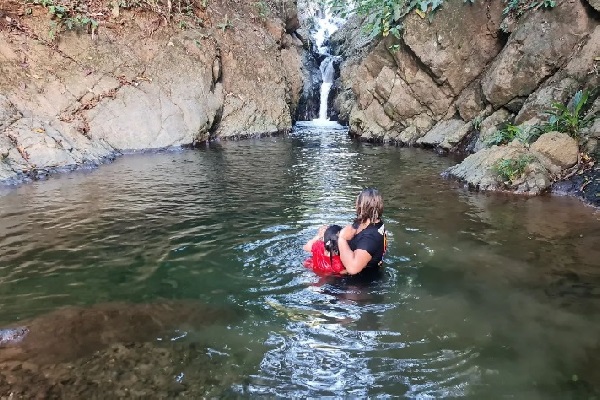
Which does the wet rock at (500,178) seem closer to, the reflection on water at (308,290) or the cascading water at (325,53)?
the reflection on water at (308,290)

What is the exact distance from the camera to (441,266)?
19.5 feet

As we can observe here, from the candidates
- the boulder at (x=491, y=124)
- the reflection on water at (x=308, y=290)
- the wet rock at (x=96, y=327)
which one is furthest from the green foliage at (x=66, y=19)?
the wet rock at (x=96, y=327)

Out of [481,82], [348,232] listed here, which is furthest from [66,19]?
[348,232]

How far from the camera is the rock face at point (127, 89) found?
44.5ft

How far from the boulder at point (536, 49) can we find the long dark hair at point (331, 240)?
1075 cm

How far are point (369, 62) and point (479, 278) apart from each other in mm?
16263

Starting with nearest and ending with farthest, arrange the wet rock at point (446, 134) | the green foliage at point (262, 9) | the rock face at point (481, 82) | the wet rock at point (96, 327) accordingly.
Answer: the wet rock at point (96, 327) → the rock face at point (481, 82) → the wet rock at point (446, 134) → the green foliage at point (262, 9)

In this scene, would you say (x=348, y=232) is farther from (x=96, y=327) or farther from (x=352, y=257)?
(x=96, y=327)

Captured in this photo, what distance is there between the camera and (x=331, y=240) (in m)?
5.42

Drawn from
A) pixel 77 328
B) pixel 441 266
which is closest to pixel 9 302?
pixel 77 328

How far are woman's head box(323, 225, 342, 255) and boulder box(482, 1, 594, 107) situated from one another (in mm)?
10742

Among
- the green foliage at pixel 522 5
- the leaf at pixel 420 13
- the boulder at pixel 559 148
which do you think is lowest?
the boulder at pixel 559 148

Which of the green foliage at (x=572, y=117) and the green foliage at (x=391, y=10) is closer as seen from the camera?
Answer: the green foliage at (x=572, y=117)

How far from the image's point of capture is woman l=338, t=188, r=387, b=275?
203 inches
